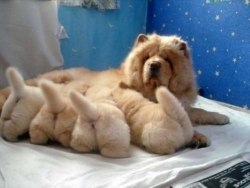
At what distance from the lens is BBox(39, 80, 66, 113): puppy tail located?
1035 mm

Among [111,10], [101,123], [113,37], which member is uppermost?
[111,10]

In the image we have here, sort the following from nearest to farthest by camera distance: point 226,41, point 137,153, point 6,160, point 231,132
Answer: point 6,160, point 137,153, point 231,132, point 226,41

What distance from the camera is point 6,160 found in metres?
1.01

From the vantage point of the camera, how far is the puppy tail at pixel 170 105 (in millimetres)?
1069

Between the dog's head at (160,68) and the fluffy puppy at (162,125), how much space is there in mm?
136

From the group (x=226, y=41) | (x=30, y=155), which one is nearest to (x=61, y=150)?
(x=30, y=155)

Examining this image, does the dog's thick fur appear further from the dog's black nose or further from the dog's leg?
the dog's leg

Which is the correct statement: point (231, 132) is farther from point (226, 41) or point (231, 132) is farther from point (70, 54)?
point (70, 54)

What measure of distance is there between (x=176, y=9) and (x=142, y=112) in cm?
125

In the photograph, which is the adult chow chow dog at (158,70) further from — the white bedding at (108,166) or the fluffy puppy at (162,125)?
the white bedding at (108,166)

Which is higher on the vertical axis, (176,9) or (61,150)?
(176,9)

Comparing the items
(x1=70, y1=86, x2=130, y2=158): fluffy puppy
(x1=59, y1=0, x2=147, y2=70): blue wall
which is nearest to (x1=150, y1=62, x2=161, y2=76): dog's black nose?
(x1=70, y1=86, x2=130, y2=158): fluffy puppy

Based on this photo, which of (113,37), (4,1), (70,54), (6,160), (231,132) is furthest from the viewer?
(113,37)

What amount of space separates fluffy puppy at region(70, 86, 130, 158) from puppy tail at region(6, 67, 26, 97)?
0.83 feet
